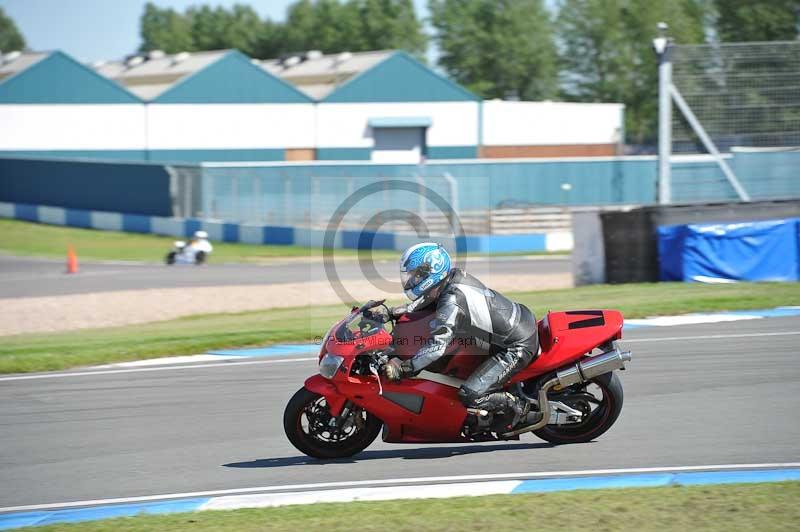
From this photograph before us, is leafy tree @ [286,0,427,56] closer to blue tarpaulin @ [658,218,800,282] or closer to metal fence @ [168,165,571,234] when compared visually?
metal fence @ [168,165,571,234]

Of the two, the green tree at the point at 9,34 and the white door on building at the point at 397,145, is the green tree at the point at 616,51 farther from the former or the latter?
the green tree at the point at 9,34

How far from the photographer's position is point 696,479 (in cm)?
712

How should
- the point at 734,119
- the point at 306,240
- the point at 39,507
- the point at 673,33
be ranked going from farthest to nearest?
the point at 673,33 → the point at 306,240 → the point at 734,119 → the point at 39,507

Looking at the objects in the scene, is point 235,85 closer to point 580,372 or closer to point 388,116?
point 388,116

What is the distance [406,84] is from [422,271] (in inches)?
2245

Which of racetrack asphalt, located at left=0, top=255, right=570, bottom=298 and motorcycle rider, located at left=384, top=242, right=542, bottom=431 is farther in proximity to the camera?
racetrack asphalt, located at left=0, top=255, right=570, bottom=298

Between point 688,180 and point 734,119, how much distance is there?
158 centimetres

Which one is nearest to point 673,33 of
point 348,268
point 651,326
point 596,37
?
point 596,37

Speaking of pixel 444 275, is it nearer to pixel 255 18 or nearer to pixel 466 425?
pixel 466 425

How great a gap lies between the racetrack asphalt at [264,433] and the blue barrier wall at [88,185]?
32.3 metres

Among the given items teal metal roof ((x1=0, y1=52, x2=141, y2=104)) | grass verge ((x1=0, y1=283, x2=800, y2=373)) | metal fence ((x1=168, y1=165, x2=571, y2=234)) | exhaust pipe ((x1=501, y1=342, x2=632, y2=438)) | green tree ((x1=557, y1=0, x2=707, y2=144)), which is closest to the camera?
exhaust pipe ((x1=501, y1=342, x2=632, y2=438))

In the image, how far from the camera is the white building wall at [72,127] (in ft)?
180

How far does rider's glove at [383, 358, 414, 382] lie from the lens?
7742 mm

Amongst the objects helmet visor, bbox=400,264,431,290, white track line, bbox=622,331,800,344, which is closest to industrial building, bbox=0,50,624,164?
white track line, bbox=622,331,800,344
